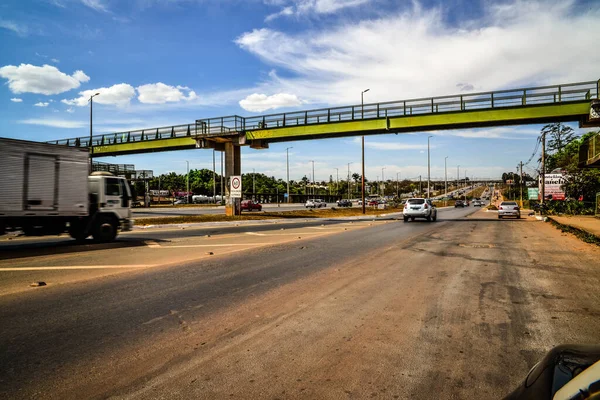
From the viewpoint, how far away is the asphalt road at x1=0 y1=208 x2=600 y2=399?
3484 mm

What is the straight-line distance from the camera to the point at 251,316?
215 inches

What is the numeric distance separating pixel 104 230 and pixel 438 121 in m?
22.6

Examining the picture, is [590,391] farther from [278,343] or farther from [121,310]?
[121,310]

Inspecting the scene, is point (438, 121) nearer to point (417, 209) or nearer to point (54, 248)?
point (417, 209)

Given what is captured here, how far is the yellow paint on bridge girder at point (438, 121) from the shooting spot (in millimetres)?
24609

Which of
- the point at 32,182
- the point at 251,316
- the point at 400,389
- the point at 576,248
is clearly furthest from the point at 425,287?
the point at 32,182

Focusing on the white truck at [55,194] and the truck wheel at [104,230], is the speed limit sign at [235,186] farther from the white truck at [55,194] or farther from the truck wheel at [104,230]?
the truck wheel at [104,230]

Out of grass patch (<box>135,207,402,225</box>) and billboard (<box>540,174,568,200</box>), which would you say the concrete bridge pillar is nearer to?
grass patch (<box>135,207,402,225</box>)

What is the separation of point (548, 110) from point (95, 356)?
93.6 ft

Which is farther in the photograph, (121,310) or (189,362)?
(121,310)

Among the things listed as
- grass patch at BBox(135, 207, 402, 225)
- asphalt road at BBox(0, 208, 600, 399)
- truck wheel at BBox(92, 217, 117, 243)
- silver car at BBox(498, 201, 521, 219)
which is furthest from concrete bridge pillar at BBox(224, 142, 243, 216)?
asphalt road at BBox(0, 208, 600, 399)

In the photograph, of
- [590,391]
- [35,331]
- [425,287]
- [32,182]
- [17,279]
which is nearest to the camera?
[590,391]

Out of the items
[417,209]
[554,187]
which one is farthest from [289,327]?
[554,187]

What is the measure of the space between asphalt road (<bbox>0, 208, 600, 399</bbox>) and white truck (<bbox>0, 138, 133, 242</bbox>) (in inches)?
144
